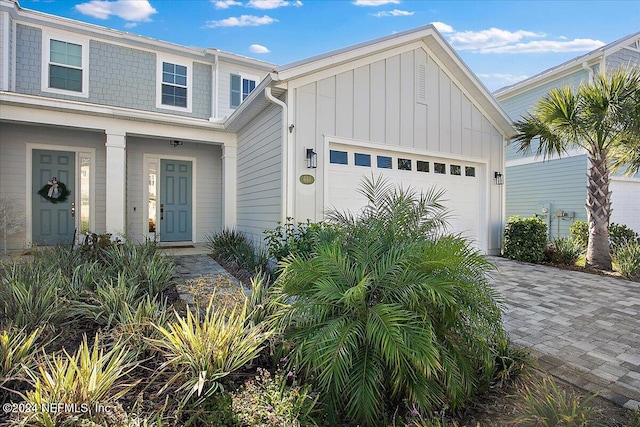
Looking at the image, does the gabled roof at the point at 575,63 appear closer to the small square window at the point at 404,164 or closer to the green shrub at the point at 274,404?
the small square window at the point at 404,164

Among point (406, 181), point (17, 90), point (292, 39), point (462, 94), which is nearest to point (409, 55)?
point (462, 94)

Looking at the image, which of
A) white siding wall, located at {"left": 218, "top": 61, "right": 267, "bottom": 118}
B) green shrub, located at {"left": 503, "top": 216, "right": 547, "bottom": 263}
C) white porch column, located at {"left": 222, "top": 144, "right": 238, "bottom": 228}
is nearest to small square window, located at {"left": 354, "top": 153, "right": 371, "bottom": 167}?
white porch column, located at {"left": 222, "top": 144, "right": 238, "bottom": 228}

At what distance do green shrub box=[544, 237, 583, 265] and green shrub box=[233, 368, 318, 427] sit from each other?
7.85 metres

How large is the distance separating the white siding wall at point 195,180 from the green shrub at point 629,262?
30.6 ft

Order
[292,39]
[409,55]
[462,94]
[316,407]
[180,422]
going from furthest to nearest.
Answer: [292,39] < [462,94] < [409,55] < [316,407] < [180,422]

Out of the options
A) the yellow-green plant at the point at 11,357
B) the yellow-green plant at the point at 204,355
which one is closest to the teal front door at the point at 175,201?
the yellow-green plant at the point at 11,357

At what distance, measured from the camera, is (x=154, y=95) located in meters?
9.48

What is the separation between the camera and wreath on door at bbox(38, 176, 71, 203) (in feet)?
25.9

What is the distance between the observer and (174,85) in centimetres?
981

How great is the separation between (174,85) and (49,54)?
2.93 m

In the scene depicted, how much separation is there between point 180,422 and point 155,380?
0.47 metres

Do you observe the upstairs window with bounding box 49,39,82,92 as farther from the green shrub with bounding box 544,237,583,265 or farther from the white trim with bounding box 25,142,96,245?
the green shrub with bounding box 544,237,583,265

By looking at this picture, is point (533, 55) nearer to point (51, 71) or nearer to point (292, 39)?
point (292, 39)

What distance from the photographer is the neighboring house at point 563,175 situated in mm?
10648
